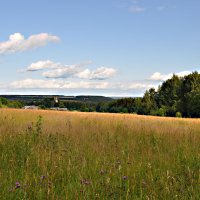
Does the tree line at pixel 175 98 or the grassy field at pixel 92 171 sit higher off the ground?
the tree line at pixel 175 98

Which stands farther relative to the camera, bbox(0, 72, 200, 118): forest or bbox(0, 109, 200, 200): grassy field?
bbox(0, 72, 200, 118): forest

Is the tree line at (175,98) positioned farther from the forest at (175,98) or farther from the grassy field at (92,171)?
the grassy field at (92,171)

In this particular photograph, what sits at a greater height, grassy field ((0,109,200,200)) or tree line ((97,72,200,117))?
tree line ((97,72,200,117))

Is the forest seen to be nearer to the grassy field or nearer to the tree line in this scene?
the tree line

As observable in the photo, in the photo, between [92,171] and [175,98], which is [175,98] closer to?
[175,98]

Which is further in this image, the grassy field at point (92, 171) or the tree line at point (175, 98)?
the tree line at point (175, 98)

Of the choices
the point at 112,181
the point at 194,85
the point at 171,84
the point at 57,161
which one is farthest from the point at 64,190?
the point at 171,84

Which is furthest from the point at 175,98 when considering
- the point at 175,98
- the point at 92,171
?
the point at 92,171

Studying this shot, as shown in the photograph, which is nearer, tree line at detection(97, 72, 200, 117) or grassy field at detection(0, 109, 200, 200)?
grassy field at detection(0, 109, 200, 200)

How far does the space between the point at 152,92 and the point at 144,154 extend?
53.3 meters

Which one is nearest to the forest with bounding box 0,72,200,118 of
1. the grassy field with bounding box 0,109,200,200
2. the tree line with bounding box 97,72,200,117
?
the tree line with bounding box 97,72,200,117

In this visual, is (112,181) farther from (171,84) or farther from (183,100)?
(171,84)

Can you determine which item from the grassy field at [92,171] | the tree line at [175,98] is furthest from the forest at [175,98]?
the grassy field at [92,171]

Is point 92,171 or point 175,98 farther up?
point 175,98
